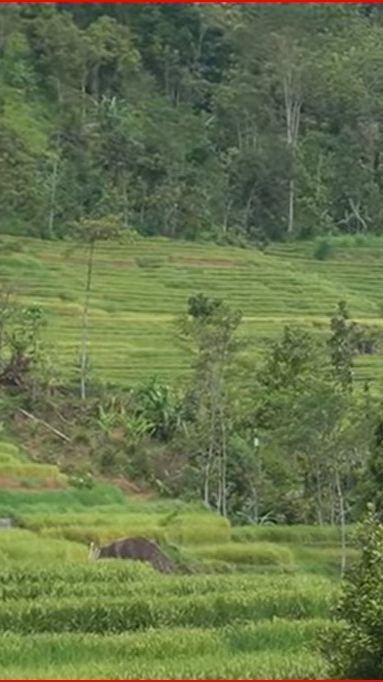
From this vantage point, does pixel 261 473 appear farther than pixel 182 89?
No

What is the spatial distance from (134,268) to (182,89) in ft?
47.3

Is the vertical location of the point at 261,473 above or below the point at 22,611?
below

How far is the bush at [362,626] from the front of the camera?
9.50m

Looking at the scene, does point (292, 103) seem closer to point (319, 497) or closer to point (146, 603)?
point (319, 497)

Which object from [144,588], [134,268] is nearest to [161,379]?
[134,268]

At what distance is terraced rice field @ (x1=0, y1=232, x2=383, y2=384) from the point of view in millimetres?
36812

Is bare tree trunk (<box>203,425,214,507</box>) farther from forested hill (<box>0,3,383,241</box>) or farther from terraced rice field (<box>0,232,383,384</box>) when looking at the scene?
forested hill (<box>0,3,383,241</box>)

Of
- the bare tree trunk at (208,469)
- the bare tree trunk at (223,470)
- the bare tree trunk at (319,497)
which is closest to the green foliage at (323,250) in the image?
the bare tree trunk at (319,497)

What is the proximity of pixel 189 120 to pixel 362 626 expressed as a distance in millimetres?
46992

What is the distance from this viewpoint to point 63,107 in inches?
2101

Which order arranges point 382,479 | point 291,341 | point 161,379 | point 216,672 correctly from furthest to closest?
1. point 161,379
2. point 291,341
3. point 382,479
4. point 216,672

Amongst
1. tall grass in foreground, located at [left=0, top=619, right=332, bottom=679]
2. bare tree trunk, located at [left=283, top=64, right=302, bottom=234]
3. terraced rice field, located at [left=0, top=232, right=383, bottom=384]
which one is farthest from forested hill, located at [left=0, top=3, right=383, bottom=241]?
tall grass in foreground, located at [left=0, top=619, right=332, bottom=679]

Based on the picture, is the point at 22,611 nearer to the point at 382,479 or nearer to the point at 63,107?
the point at 382,479

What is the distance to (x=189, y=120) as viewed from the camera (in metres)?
55.3
